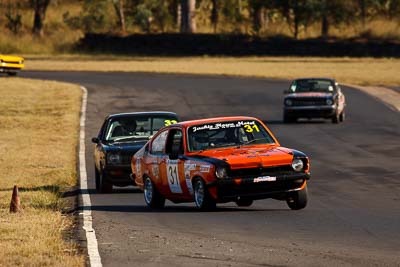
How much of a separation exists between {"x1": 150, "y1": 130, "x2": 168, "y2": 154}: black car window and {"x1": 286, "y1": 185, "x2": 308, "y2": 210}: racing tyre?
230 centimetres

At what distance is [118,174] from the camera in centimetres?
2167

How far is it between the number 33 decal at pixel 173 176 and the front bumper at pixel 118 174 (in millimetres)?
3600

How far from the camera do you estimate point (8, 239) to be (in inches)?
554

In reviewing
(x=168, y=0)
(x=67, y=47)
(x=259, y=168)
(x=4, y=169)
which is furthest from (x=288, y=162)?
(x=168, y=0)

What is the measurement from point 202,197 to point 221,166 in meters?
0.67

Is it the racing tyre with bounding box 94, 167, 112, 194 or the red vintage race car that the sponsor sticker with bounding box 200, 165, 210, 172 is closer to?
the red vintage race car

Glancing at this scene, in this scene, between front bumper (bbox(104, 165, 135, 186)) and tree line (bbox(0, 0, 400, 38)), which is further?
tree line (bbox(0, 0, 400, 38))

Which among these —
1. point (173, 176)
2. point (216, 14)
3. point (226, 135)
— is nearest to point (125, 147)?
point (173, 176)

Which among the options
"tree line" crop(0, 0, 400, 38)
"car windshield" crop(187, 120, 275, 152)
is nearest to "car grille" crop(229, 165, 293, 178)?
"car windshield" crop(187, 120, 275, 152)

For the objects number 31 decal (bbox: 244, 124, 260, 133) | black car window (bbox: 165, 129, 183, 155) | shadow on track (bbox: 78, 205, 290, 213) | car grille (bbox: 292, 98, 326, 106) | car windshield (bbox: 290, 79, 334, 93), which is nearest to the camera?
shadow on track (bbox: 78, 205, 290, 213)

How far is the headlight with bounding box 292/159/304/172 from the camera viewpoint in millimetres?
16953

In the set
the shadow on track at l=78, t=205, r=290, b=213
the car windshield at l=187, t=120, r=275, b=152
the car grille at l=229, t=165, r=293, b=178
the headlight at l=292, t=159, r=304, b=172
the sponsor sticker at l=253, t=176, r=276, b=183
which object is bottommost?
the shadow on track at l=78, t=205, r=290, b=213

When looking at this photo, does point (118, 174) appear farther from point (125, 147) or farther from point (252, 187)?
point (252, 187)

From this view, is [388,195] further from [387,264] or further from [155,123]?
[387,264]
